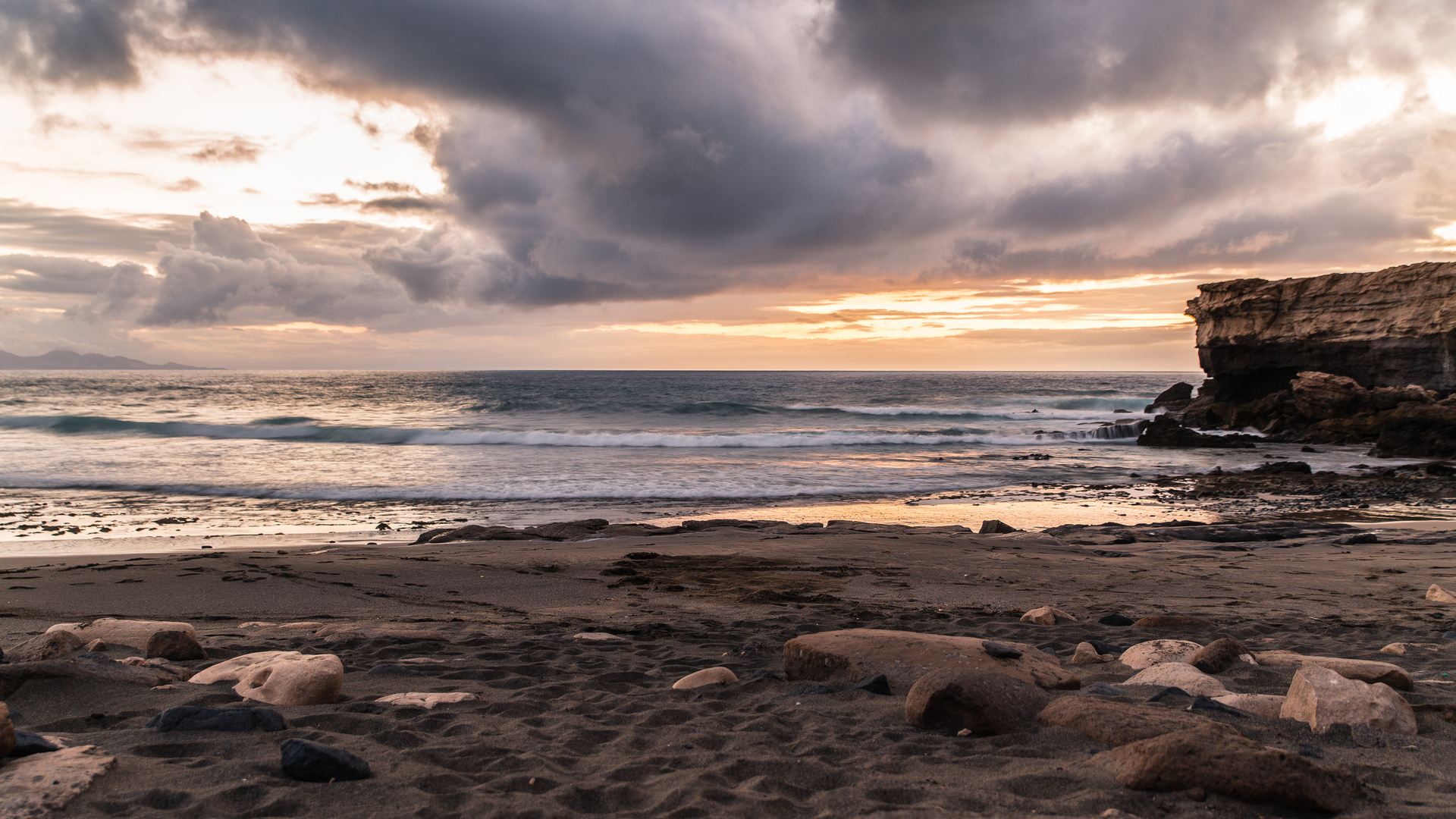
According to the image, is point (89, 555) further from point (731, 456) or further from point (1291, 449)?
point (1291, 449)

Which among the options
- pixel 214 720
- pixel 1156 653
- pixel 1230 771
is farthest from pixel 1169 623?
pixel 214 720

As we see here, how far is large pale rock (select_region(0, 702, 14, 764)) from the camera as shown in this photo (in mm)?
2248

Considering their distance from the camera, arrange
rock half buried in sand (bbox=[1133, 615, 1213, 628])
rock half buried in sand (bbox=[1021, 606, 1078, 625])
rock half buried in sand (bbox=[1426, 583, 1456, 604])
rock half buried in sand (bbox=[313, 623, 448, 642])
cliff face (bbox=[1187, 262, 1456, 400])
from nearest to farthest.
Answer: rock half buried in sand (bbox=[313, 623, 448, 642]) → rock half buried in sand (bbox=[1133, 615, 1213, 628]) → rock half buried in sand (bbox=[1021, 606, 1078, 625]) → rock half buried in sand (bbox=[1426, 583, 1456, 604]) → cliff face (bbox=[1187, 262, 1456, 400])

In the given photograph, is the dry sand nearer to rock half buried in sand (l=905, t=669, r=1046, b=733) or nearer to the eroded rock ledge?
rock half buried in sand (l=905, t=669, r=1046, b=733)

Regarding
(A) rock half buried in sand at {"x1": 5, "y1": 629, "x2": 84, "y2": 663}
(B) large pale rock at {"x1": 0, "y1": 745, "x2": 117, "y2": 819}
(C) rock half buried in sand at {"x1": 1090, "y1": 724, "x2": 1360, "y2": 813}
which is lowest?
(A) rock half buried in sand at {"x1": 5, "y1": 629, "x2": 84, "y2": 663}

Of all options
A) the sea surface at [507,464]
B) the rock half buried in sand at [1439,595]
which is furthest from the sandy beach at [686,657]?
the sea surface at [507,464]

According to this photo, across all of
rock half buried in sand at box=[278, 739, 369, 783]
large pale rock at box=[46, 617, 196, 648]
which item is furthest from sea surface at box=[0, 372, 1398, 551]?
rock half buried in sand at box=[278, 739, 369, 783]

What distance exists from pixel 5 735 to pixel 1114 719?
3.74 m

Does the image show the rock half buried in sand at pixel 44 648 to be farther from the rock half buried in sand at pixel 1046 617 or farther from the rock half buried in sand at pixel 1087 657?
the rock half buried in sand at pixel 1046 617

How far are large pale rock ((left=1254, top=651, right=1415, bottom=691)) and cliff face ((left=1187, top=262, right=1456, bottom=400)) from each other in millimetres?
27878

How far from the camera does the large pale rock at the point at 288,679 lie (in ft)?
10.5

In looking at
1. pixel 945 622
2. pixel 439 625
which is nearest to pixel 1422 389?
pixel 945 622

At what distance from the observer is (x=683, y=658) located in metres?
4.22

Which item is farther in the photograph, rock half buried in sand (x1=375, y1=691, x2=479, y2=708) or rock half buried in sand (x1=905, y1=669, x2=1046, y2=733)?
rock half buried in sand (x1=375, y1=691, x2=479, y2=708)
